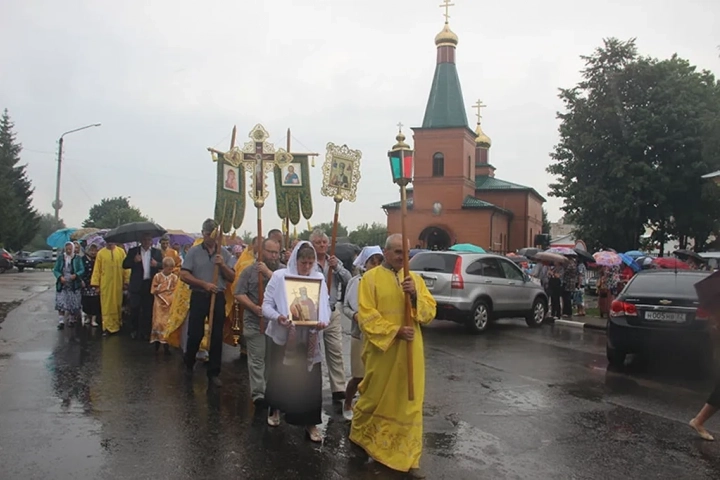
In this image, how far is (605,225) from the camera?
32.9 metres

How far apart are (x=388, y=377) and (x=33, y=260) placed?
49835mm

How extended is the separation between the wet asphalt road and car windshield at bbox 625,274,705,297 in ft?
3.92

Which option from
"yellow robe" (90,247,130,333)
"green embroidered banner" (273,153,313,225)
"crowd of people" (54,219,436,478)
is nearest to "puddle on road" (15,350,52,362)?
"crowd of people" (54,219,436,478)

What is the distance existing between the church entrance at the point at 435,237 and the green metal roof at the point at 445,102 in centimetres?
783

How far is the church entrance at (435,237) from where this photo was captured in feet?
167

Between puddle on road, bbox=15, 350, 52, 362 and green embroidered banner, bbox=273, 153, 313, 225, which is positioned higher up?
green embroidered banner, bbox=273, 153, 313, 225

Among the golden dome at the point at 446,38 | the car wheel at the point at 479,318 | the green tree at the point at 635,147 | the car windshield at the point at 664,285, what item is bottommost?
the car wheel at the point at 479,318

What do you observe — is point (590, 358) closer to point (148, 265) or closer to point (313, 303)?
point (313, 303)

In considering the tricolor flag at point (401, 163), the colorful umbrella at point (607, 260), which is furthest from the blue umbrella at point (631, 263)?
the tricolor flag at point (401, 163)

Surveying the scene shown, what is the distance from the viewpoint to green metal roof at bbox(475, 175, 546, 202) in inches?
2330

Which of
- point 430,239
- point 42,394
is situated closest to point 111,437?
point 42,394

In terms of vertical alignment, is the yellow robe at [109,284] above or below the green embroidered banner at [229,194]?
below

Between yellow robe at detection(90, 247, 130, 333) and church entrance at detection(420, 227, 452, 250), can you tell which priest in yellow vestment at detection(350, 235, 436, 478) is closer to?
yellow robe at detection(90, 247, 130, 333)

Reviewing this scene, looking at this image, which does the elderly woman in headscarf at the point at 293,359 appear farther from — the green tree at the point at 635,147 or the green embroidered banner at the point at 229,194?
the green tree at the point at 635,147
